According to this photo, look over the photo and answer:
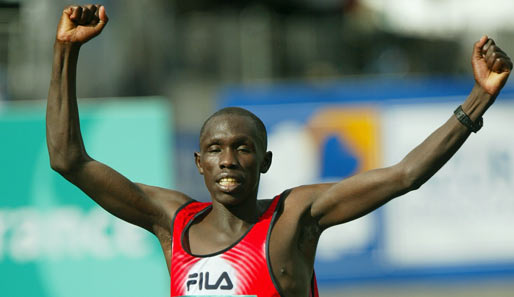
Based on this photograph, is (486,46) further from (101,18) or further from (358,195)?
(101,18)

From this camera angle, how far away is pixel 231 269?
3.84m

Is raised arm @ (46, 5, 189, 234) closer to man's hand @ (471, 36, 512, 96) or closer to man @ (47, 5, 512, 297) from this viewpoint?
man @ (47, 5, 512, 297)

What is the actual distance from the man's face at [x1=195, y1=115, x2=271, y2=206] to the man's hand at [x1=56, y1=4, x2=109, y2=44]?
0.65 m

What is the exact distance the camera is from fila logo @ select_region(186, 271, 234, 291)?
3820mm

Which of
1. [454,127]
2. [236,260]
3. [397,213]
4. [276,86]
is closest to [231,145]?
[236,260]

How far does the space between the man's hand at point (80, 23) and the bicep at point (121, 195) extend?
1.85 ft

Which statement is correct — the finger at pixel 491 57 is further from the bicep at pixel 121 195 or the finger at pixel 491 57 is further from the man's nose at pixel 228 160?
the bicep at pixel 121 195

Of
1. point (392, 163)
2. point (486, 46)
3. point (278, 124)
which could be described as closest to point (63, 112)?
point (486, 46)

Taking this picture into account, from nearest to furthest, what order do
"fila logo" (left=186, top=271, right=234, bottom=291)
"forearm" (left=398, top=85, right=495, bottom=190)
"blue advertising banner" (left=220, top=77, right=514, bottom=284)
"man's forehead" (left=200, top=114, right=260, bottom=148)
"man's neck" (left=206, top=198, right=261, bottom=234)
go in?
"forearm" (left=398, top=85, right=495, bottom=190)
"fila logo" (left=186, top=271, right=234, bottom=291)
"man's forehead" (left=200, top=114, right=260, bottom=148)
"man's neck" (left=206, top=198, right=261, bottom=234)
"blue advertising banner" (left=220, top=77, right=514, bottom=284)

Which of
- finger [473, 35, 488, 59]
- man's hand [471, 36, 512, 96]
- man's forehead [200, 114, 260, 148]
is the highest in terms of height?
finger [473, 35, 488, 59]

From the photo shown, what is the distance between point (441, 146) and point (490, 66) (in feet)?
1.33

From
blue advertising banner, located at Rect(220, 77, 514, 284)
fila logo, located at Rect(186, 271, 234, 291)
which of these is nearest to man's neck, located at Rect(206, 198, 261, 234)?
fila logo, located at Rect(186, 271, 234, 291)

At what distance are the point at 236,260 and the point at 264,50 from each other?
877 centimetres

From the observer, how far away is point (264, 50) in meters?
12.4
